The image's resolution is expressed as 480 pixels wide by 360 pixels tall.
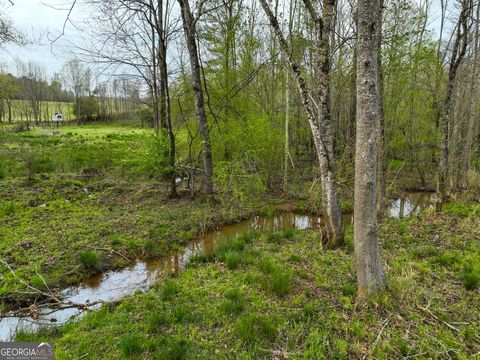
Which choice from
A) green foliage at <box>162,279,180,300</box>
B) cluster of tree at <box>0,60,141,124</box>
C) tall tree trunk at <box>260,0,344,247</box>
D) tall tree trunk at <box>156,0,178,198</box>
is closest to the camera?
green foliage at <box>162,279,180,300</box>

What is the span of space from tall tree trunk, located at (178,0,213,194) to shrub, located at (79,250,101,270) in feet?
13.7

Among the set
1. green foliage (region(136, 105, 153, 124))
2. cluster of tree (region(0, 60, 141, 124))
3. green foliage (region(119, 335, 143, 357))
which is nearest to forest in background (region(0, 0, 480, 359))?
green foliage (region(119, 335, 143, 357))

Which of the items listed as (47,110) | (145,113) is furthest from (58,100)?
(145,113)

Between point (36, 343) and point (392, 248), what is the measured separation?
17.1 ft

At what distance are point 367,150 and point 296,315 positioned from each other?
1898 millimetres

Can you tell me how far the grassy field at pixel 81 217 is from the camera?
497cm

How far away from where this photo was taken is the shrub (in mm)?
5055

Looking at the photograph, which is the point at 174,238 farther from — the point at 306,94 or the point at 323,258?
the point at 306,94

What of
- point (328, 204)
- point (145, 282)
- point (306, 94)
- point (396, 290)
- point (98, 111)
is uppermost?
point (98, 111)

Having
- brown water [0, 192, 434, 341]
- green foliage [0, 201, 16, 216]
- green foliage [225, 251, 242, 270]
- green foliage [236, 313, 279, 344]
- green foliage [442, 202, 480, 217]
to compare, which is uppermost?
green foliage [0, 201, 16, 216]

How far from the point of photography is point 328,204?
181 inches

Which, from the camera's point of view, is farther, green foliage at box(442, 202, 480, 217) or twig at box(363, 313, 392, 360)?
green foliage at box(442, 202, 480, 217)

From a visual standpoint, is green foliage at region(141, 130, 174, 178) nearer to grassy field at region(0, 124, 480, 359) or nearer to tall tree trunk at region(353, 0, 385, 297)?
grassy field at region(0, 124, 480, 359)

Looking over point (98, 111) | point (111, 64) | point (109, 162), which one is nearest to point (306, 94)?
point (111, 64)
